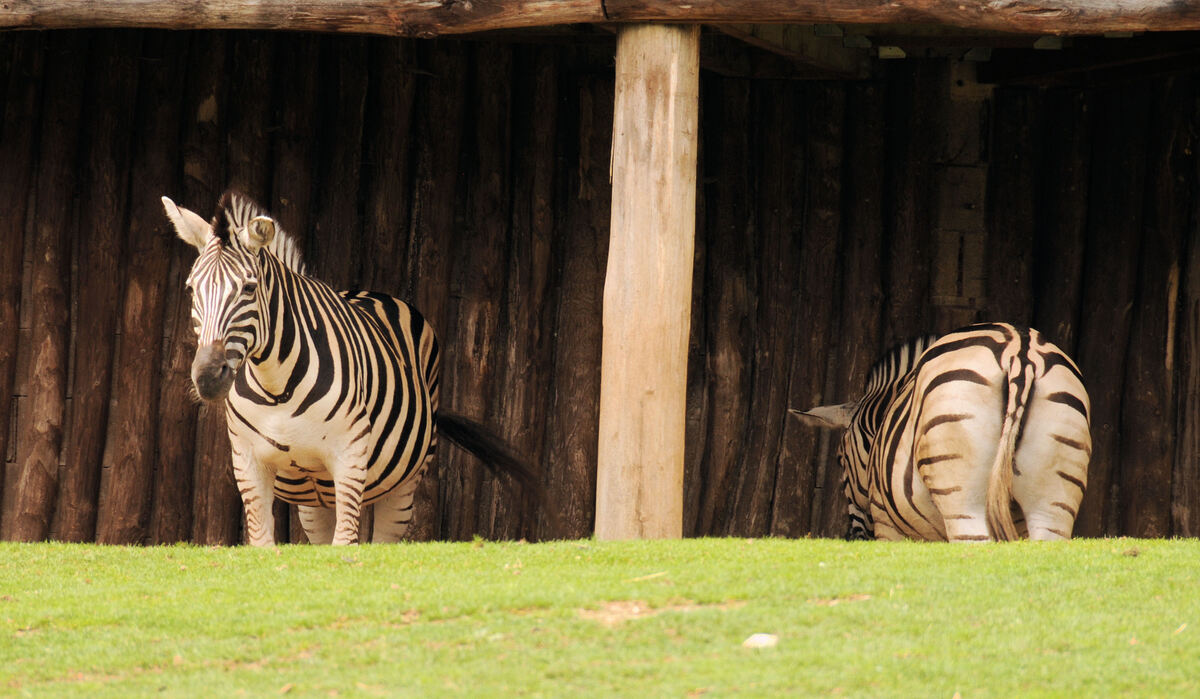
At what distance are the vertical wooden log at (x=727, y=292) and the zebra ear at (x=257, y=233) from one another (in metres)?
3.47

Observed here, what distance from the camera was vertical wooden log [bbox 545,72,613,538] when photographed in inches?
380

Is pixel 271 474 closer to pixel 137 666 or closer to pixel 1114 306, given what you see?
pixel 137 666

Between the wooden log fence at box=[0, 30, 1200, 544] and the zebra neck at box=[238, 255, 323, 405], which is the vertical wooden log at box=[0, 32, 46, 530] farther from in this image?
the zebra neck at box=[238, 255, 323, 405]

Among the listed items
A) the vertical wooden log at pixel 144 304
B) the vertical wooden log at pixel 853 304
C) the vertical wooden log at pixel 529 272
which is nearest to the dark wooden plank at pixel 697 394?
the vertical wooden log at pixel 853 304

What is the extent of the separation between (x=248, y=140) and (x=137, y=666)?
5.41 metres

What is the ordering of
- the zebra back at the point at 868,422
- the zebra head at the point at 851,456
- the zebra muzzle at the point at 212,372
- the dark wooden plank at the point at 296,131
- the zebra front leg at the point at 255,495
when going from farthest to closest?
1. the dark wooden plank at the point at 296,131
2. the zebra head at the point at 851,456
3. the zebra back at the point at 868,422
4. the zebra front leg at the point at 255,495
5. the zebra muzzle at the point at 212,372

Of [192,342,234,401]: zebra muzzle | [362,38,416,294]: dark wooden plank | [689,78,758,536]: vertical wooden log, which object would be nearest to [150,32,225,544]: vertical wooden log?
[362,38,416,294]: dark wooden plank

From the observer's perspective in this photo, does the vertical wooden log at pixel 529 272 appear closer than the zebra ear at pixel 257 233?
No

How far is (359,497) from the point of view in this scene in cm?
771

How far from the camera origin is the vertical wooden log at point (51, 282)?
9.31m

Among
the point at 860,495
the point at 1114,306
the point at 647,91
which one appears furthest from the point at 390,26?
the point at 1114,306

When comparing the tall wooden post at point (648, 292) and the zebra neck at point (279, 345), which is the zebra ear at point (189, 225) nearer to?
the zebra neck at point (279, 345)

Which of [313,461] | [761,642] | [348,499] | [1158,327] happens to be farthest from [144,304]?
[1158,327]

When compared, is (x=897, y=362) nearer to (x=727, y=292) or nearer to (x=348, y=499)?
(x=727, y=292)
